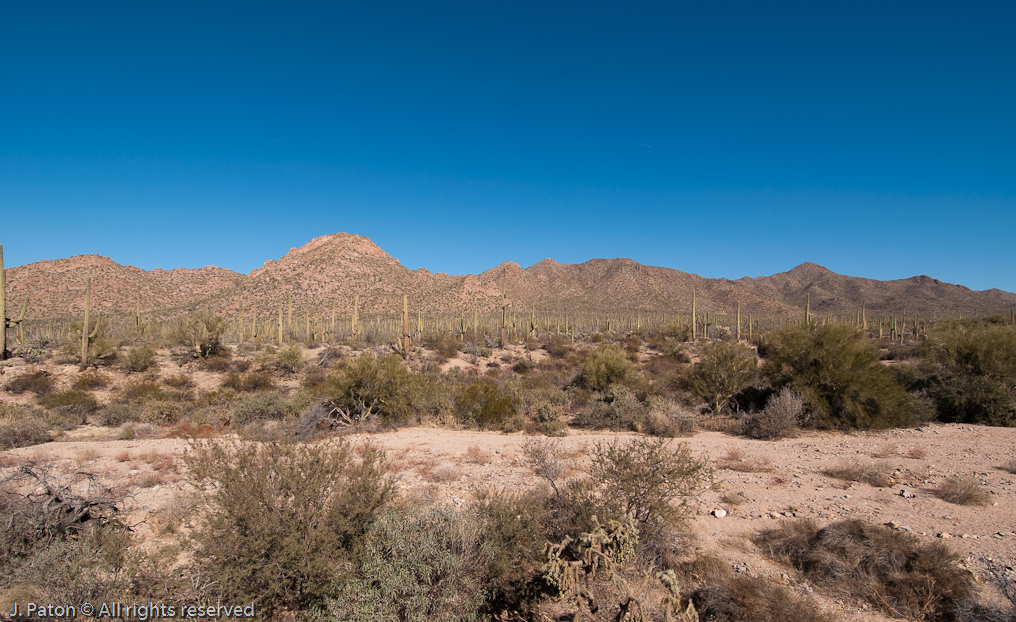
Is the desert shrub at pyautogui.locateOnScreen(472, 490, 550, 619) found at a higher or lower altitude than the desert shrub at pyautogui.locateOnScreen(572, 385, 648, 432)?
higher

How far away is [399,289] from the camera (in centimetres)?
7300

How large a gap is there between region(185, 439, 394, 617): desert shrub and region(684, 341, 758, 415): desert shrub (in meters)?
12.3

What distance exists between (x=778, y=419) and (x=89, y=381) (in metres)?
25.1

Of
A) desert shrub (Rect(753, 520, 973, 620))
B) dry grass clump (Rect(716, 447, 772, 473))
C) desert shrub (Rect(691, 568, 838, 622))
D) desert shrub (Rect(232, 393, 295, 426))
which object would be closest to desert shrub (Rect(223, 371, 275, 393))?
desert shrub (Rect(232, 393, 295, 426))

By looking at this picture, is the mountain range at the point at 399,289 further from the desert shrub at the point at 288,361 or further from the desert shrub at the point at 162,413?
the desert shrub at the point at 162,413

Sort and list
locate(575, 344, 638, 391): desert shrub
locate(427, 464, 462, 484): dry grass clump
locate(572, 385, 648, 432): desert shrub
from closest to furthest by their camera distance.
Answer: locate(427, 464, 462, 484): dry grass clump → locate(572, 385, 648, 432): desert shrub → locate(575, 344, 638, 391): desert shrub

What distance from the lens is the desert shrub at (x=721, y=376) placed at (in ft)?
44.4

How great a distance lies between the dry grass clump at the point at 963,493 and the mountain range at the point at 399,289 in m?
48.3

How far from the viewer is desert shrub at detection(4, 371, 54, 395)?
16391 millimetres

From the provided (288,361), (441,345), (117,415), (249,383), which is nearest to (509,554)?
(117,415)

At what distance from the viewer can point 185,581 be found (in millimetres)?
3418

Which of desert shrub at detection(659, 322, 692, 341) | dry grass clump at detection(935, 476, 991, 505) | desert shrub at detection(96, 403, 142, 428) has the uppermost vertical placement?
desert shrub at detection(659, 322, 692, 341)

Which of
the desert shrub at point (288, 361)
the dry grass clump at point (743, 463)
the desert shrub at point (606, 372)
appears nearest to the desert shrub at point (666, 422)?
the dry grass clump at point (743, 463)

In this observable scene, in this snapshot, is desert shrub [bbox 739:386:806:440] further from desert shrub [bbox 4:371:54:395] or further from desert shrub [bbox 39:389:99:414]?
desert shrub [bbox 4:371:54:395]
